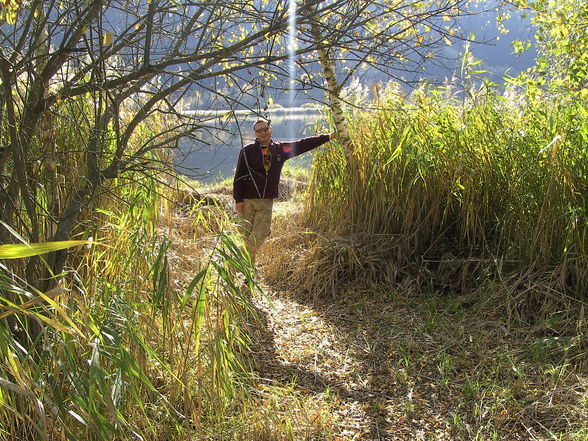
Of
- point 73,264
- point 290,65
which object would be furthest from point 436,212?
point 73,264

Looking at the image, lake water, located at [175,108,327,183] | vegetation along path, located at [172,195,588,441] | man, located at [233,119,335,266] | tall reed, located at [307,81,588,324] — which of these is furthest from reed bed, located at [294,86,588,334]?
lake water, located at [175,108,327,183]

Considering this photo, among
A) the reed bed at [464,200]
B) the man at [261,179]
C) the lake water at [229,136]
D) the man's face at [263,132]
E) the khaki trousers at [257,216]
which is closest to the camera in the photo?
the lake water at [229,136]

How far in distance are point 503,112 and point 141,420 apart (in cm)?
382

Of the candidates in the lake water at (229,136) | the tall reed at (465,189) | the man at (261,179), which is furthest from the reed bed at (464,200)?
the lake water at (229,136)

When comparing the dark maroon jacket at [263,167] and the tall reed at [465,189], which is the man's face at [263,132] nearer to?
the dark maroon jacket at [263,167]

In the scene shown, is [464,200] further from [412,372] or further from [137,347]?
[137,347]

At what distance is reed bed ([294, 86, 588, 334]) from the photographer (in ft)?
14.0

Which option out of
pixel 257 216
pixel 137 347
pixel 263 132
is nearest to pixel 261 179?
pixel 257 216

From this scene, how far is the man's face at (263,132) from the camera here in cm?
512

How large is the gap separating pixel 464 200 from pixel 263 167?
5.63 feet

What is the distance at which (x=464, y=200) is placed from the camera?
16.1ft

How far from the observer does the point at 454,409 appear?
3473 mm

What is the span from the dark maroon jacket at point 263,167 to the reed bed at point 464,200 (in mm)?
495

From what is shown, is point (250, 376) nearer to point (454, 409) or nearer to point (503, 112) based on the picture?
point (454, 409)
